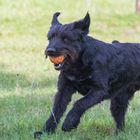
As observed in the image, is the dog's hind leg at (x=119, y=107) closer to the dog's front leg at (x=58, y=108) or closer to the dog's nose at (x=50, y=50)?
the dog's front leg at (x=58, y=108)

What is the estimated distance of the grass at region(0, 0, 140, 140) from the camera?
852 cm

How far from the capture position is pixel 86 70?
7977 mm

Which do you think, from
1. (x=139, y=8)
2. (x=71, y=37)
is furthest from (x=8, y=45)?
(x=71, y=37)

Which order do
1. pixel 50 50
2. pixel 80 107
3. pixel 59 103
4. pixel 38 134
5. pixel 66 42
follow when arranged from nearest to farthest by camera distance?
pixel 50 50
pixel 66 42
pixel 80 107
pixel 38 134
pixel 59 103

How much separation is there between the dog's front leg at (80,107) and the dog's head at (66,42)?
1.53 ft

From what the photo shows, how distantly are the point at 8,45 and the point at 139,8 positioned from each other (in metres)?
7.72

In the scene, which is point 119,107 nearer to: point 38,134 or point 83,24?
point 38,134

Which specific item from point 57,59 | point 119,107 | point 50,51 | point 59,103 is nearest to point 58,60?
point 57,59

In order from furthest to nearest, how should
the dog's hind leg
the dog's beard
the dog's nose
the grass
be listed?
the dog's hind leg < the grass < the dog's beard < the dog's nose

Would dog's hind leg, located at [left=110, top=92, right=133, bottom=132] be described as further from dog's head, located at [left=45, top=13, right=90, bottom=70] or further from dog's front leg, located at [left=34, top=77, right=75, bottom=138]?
dog's head, located at [left=45, top=13, right=90, bottom=70]

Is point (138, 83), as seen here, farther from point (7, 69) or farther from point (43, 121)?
point (7, 69)

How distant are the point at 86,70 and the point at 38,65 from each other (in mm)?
7646

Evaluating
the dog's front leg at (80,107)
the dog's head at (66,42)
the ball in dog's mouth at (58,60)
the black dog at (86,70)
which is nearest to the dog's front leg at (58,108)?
the black dog at (86,70)

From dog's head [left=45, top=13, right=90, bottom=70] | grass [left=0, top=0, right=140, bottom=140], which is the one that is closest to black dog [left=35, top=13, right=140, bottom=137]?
dog's head [left=45, top=13, right=90, bottom=70]
